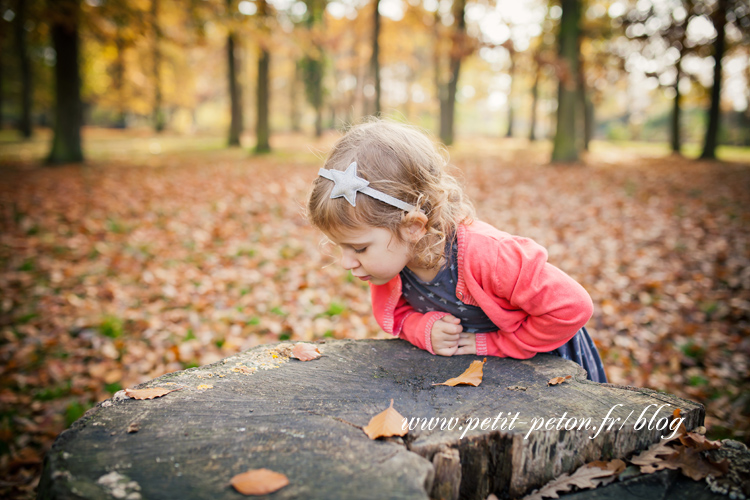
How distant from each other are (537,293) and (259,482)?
1207 millimetres

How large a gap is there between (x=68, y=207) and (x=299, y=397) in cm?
796

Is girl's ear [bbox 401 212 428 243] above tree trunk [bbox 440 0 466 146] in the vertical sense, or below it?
below

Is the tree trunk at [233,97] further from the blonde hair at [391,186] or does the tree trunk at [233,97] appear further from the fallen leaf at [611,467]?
the fallen leaf at [611,467]

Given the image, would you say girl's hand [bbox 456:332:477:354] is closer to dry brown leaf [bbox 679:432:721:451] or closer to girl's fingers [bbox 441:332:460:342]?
girl's fingers [bbox 441:332:460:342]

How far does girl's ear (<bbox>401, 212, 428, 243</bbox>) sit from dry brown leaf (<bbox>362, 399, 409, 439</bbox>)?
68 cm

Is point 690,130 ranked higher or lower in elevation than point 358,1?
lower

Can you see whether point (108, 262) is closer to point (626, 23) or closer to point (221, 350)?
point (221, 350)

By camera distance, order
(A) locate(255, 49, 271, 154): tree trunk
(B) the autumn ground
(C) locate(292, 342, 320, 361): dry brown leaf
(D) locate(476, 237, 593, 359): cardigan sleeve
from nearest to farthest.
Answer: (D) locate(476, 237, 593, 359): cardigan sleeve, (C) locate(292, 342, 320, 361): dry brown leaf, (B) the autumn ground, (A) locate(255, 49, 271, 154): tree trunk

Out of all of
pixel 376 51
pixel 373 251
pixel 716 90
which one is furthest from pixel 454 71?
pixel 373 251

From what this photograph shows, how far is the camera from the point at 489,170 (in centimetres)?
1217

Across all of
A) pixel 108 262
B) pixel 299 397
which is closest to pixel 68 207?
pixel 108 262

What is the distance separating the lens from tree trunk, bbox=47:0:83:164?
11.6 meters

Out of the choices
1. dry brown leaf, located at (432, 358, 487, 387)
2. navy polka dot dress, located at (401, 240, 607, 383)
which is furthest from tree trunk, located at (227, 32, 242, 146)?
dry brown leaf, located at (432, 358, 487, 387)

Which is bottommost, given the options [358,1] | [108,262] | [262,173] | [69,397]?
Answer: [69,397]
